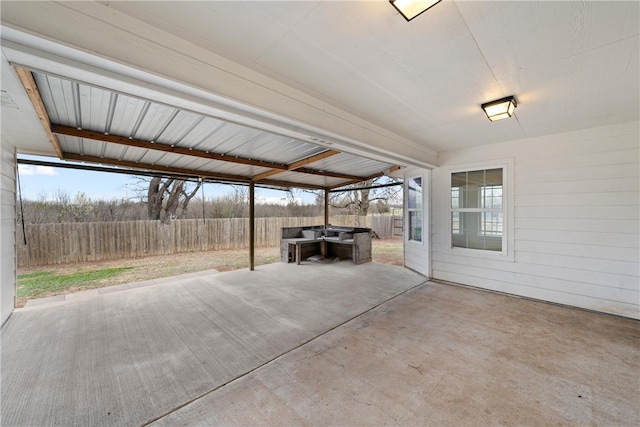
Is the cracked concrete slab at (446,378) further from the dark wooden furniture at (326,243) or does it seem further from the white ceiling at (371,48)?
the dark wooden furniture at (326,243)

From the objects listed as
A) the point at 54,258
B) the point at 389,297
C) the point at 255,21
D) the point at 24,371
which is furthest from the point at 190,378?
the point at 54,258

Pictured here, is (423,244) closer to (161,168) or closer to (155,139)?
(155,139)

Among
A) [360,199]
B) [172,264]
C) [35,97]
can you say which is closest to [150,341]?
[35,97]

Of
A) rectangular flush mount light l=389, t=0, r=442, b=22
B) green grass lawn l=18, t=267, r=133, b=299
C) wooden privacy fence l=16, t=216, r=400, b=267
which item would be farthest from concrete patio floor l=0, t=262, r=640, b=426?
wooden privacy fence l=16, t=216, r=400, b=267

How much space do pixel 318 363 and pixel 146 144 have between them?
377 centimetres

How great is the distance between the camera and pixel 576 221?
140 inches

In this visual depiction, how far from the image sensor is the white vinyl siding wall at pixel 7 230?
2.98 metres

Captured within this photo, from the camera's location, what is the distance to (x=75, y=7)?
126 centimetres

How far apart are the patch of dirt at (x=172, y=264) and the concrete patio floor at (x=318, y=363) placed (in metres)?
1.58

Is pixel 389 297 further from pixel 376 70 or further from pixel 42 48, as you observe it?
pixel 42 48

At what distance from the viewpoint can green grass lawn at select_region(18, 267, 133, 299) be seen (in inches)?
172

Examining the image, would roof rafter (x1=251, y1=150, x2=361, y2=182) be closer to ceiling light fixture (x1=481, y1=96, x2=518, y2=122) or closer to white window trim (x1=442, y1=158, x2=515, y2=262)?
ceiling light fixture (x1=481, y1=96, x2=518, y2=122)

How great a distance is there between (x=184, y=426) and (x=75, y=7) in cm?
254

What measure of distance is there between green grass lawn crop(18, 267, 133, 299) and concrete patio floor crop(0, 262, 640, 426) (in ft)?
3.58
